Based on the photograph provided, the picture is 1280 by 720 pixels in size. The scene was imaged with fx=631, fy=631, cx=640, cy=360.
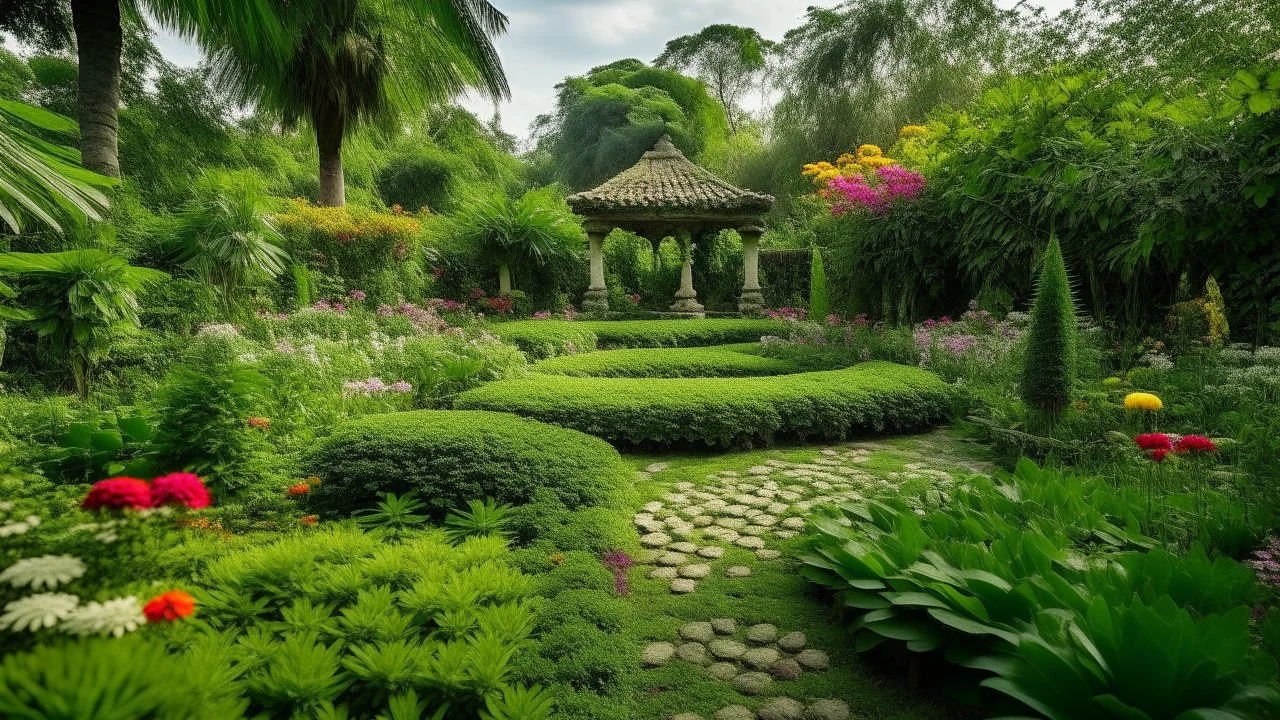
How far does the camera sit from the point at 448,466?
378 centimetres

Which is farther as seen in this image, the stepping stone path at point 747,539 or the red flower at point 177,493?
the stepping stone path at point 747,539

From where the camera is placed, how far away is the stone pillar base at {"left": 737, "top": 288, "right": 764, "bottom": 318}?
14.9m

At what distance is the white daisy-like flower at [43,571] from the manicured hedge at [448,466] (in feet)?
7.18

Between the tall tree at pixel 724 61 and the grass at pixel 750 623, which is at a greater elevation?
the tall tree at pixel 724 61

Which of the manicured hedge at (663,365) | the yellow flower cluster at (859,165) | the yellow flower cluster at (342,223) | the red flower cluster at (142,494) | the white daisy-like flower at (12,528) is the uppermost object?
the yellow flower cluster at (859,165)

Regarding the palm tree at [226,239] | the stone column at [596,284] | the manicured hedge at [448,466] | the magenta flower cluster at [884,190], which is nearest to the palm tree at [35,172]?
the manicured hedge at [448,466]

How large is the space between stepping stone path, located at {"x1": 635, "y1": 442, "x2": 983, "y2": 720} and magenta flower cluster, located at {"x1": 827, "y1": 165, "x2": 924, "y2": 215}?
256 inches

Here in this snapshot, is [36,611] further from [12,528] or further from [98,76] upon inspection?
[98,76]

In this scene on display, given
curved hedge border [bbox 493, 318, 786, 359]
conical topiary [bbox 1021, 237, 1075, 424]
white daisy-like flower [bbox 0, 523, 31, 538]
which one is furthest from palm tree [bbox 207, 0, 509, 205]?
white daisy-like flower [bbox 0, 523, 31, 538]

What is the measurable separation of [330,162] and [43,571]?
1418 centimetres

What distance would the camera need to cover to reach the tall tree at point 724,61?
34.0 meters

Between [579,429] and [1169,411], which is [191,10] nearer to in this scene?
[579,429]

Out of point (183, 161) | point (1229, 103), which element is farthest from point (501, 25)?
point (183, 161)

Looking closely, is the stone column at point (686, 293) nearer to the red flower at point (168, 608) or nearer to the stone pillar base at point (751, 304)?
the stone pillar base at point (751, 304)
